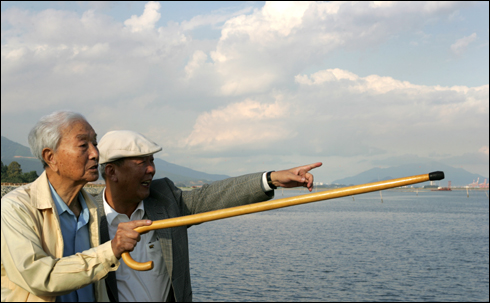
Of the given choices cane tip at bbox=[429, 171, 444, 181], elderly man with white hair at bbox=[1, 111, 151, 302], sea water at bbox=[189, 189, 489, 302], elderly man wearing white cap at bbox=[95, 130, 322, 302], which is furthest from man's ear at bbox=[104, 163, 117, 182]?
sea water at bbox=[189, 189, 489, 302]

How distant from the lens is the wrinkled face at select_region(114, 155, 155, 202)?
11.0ft

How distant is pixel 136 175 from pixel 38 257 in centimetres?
127

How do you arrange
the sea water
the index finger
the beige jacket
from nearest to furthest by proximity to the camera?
the beige jacket → the index finger → the sea water

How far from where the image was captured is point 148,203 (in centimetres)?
361

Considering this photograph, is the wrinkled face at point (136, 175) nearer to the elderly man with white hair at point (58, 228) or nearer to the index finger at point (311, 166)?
the elderly man with white hair at point (58, 228)

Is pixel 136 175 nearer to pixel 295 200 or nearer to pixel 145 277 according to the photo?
pixel 145 277

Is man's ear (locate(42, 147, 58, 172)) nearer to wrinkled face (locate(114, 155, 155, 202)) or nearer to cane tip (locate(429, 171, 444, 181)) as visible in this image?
wrinkled face (locate(114, 155, 155, 202))

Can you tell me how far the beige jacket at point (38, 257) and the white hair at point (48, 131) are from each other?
0.27 meters

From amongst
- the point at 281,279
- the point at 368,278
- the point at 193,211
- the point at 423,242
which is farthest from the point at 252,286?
the point at 423,242

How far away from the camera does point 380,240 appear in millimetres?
42500

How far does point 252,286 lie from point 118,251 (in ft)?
71.1

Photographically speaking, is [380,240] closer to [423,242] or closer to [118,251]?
[423,242]

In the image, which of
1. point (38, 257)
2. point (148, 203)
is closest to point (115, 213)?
point (148, 203)

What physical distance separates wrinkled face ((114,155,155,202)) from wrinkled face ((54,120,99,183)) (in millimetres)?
779
